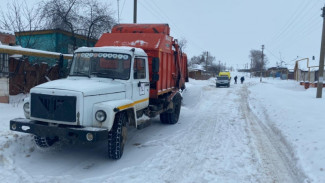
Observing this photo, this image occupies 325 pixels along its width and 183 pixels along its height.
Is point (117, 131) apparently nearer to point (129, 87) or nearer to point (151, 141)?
point (129, 87)

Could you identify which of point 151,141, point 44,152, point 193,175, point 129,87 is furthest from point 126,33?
point 193,175

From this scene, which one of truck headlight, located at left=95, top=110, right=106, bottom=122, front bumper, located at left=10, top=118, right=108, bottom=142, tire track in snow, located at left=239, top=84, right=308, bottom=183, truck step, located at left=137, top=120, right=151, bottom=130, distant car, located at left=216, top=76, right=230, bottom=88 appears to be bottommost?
tire track in snow, located at left=239, top=84, right=308, bottom=183

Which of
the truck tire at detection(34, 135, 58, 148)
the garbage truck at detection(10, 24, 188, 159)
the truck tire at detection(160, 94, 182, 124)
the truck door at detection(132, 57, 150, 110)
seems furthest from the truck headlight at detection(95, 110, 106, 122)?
the truck tire at detection(160, 94, 182, 124)

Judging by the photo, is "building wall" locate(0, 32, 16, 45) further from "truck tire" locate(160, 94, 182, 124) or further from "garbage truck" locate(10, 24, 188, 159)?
"truck tire" locate(160, 94, 182, 124)

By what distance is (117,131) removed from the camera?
18.8 feet

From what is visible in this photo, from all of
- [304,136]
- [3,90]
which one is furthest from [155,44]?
[3,90]

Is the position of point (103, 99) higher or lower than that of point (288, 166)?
higher

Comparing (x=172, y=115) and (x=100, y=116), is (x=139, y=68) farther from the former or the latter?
(x=172, y=115)

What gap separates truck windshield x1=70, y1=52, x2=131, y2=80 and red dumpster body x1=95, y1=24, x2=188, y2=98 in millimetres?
1512

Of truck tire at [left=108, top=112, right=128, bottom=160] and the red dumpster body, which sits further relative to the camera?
the red dumpster body

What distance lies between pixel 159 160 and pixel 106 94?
1821mm

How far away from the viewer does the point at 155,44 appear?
821cm

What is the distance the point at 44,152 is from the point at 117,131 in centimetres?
187

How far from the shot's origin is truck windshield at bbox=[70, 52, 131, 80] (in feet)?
21.1
